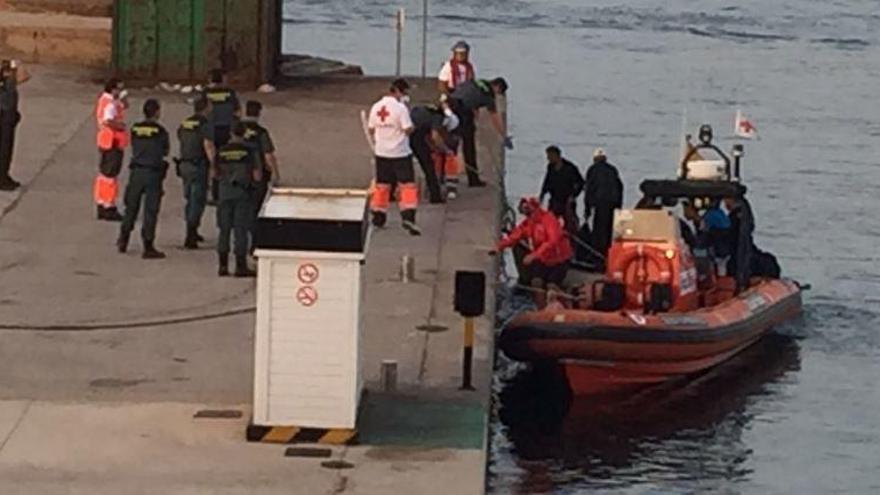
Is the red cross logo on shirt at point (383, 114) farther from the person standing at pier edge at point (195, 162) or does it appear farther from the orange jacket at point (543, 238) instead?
the person standing at pier edge at point (195, 162)

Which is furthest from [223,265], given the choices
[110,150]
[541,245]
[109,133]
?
[541,245]

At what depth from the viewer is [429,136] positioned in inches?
1152

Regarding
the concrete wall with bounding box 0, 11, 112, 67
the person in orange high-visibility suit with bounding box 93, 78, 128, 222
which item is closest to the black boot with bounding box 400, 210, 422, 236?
the person in orange high-visibility suit with bounding box 93, 78, 128, 222

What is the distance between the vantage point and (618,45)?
6153 centimetres

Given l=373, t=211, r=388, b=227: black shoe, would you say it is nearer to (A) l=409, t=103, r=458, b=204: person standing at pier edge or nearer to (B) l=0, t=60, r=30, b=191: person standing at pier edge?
(A) l=409, t=103, r=458, b=204: person standing at pier edge

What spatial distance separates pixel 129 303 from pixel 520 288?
225 inches

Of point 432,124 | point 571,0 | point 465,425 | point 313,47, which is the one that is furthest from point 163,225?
point 571,0

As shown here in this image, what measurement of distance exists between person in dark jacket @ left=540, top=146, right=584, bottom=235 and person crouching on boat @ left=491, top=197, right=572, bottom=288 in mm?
2268

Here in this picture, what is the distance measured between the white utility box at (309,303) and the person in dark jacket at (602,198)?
11.2 meters

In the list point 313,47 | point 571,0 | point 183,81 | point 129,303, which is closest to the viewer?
point 129,303

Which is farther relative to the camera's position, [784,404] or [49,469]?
[784,404]

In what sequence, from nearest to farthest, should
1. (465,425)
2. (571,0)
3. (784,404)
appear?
(465,425) < (784,404) < (571,0)

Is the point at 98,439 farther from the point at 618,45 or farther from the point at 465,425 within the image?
the point at 618,45

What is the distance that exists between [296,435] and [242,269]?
640cm
